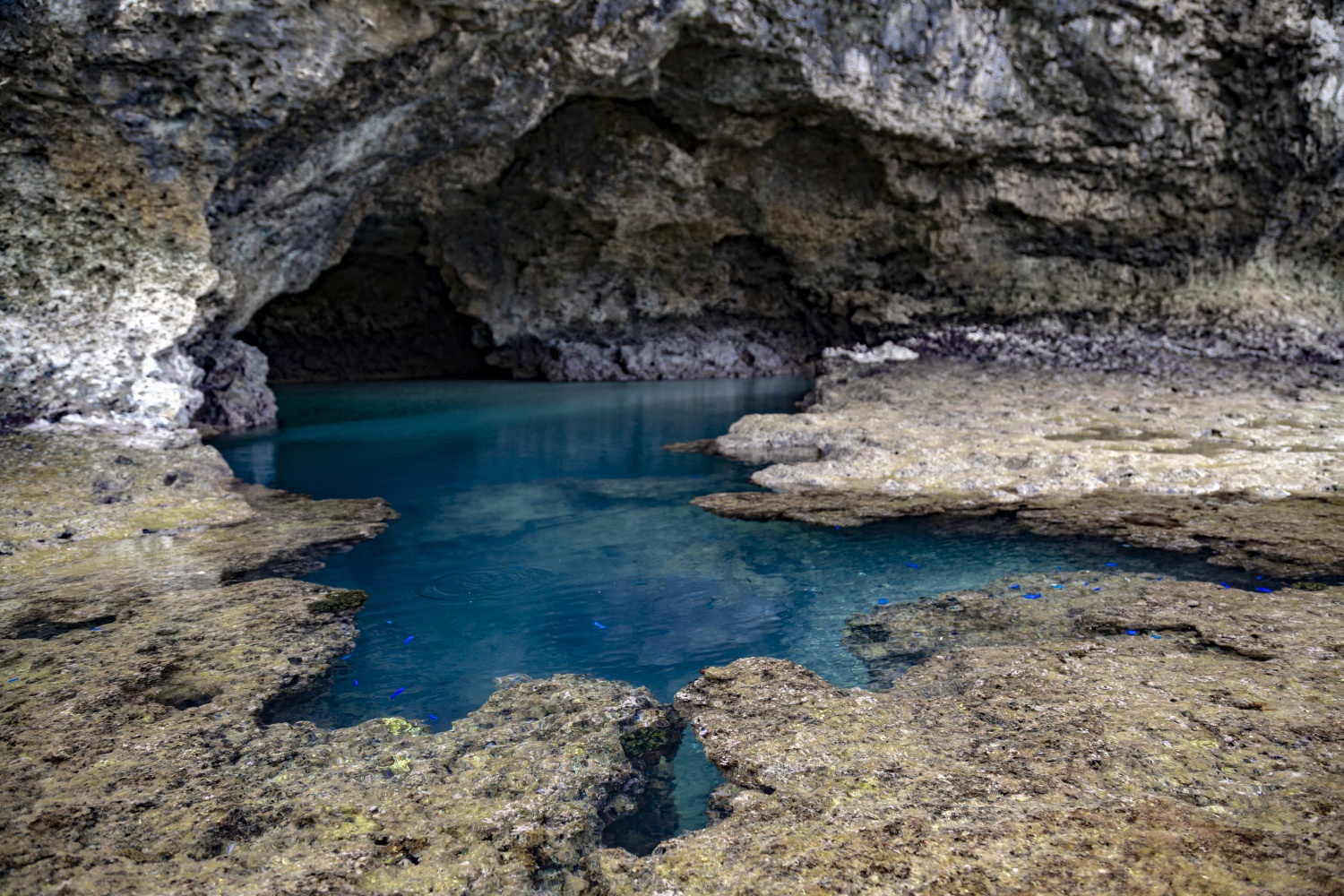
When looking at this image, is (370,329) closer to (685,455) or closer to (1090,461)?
(685,455)

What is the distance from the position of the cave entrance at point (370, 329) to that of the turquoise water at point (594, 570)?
11.0m

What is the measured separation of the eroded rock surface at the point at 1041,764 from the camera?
7.00 ft

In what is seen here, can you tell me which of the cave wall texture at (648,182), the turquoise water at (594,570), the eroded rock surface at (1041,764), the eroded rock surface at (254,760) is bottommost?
the turquoise water at (594,570)

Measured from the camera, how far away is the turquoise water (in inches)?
147

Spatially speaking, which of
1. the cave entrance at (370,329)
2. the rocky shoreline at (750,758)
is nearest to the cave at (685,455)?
the rocky shoreline at (750,758)

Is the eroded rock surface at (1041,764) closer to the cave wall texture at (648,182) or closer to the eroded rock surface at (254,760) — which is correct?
the eroded rock surface at (254,760)

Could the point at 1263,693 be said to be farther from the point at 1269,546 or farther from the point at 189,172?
the point at 189,172

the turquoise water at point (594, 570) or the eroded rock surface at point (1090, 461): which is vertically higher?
the eroded rock surface at point (1090, 461)

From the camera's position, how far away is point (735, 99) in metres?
13.7

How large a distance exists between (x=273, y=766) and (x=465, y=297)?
16.7m

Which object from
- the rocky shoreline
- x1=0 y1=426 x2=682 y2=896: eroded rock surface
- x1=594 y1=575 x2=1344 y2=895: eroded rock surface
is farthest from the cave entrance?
Answer: x1=594 y1=575 x2=1344 y2=895: eroded rock surface

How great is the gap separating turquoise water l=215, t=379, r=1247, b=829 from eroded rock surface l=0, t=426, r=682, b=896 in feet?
0.71

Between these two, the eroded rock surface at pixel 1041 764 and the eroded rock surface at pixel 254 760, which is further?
the eroded rock surface at pixel 254 760

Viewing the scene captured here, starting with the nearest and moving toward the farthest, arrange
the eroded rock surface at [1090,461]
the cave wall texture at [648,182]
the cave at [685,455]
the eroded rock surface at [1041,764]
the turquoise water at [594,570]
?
the eroded rock surface at [1041,764]
the cave at [685,455]
the turquoise water at [594,570]
the eroded rock surface at [1090,461]
the cave wall texture at [648,182]
